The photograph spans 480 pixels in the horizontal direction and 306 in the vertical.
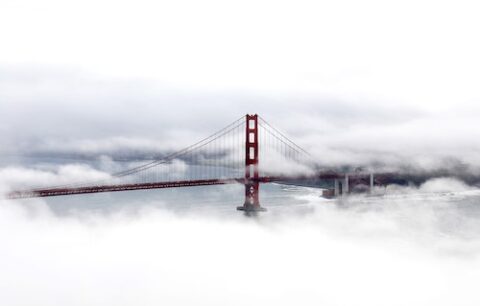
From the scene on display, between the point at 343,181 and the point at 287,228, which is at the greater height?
the point at 343,181

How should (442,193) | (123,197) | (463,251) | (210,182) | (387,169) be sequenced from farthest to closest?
(123,197), (442,193), (387,169), (210,182), (463,251)

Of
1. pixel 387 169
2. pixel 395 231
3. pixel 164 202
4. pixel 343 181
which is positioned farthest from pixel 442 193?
pixel 164 202

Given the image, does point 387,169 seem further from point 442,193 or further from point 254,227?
point 254,227

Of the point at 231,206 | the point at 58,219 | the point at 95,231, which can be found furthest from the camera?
the point at 231,206

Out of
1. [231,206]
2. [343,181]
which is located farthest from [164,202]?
[343,181]

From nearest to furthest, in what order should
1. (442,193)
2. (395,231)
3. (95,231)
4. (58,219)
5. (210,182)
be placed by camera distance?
(210,182), (395,231), (95,231), (58,219), (442,193)

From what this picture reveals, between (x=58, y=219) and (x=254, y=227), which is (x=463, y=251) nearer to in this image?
(x=254, y=227)

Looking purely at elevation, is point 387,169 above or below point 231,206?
above

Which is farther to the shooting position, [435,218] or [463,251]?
[435,218]

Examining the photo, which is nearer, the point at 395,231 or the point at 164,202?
the point at 395,231
